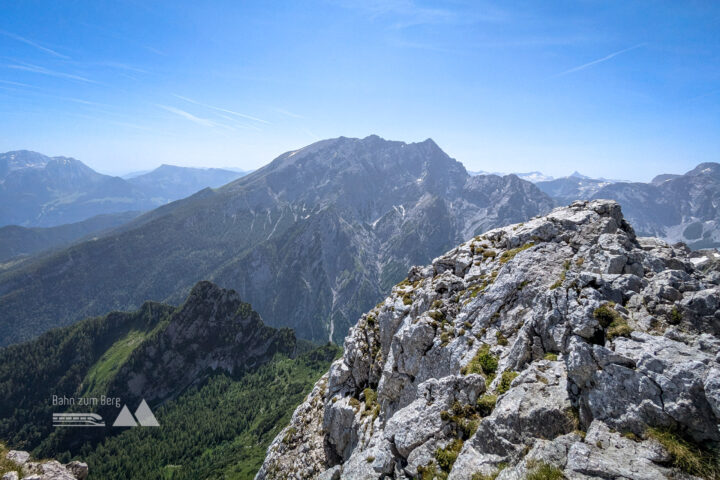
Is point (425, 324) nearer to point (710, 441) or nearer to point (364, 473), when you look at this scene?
point (364, 473)

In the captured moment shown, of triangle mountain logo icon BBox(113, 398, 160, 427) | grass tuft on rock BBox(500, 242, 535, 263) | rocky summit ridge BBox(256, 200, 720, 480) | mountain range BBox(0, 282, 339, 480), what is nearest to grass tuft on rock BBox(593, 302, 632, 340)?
rocky summit ridge BBox(256, 200, 720, 480)

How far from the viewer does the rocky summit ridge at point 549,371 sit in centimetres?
1205

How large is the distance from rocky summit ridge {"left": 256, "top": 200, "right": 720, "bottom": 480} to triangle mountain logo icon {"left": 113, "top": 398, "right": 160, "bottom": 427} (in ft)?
534

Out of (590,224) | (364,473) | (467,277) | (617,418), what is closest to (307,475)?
(364,473)

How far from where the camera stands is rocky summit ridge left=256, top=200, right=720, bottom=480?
12.1 m

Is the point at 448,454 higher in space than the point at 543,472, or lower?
lower

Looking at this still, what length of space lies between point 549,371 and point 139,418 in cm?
20453

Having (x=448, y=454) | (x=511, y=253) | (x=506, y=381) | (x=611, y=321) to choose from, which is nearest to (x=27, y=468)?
(x=448, y=454)

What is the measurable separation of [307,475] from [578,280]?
32.9m

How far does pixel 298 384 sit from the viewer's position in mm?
166750

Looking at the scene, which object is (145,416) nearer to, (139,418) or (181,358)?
(139,418)

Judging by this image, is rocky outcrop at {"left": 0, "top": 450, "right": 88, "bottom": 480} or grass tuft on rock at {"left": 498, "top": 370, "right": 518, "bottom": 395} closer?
grass tuft on rock at {"left": 498, "top": 370, "right": 518, "bottom": 395}

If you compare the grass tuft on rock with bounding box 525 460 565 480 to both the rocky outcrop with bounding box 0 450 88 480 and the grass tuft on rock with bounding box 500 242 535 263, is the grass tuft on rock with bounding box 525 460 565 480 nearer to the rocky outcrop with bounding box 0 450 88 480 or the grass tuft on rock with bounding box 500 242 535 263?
the grass tuft on rock with bounding box 500 242 535 263

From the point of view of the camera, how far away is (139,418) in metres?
157
